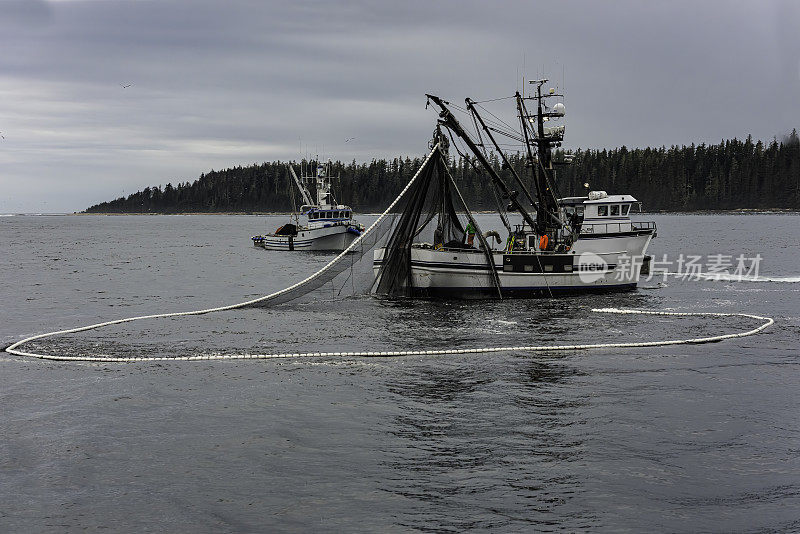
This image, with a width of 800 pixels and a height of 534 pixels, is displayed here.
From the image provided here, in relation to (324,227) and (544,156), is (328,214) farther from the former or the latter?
(544,156)

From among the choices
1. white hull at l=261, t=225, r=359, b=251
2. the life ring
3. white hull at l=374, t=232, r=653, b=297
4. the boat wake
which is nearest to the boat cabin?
white hull at l=261, t=225, r=359, b=251

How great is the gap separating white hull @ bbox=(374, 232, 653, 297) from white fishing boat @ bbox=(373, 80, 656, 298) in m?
0.05

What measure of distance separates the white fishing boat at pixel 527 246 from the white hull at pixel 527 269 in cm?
5

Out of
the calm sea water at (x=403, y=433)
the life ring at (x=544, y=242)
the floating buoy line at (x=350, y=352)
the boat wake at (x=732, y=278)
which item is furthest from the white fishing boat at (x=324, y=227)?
the calm sea water at (x=403, y=433)

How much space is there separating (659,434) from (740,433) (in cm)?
162

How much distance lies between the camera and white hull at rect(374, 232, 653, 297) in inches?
1421

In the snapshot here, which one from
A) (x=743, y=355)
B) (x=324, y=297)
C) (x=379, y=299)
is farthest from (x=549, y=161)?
(x=743, y=355)

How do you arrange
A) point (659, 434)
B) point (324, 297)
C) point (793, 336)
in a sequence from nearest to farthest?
point (659, 434)
point (793, 336)
point (324, 297)

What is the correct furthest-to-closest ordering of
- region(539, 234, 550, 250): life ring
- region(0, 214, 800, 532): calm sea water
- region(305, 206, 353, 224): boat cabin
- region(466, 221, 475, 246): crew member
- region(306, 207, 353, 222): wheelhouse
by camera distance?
region(306, 207, 353, 222): wheelhouse
region(305, 206, 353, 224): boat cabin
region(539, 234, 550, 250): life ring
region(466, 221, 475, 246): crew member
region(0, 214, 800, 532): calm sea water

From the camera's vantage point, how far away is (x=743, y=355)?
22.2 metres

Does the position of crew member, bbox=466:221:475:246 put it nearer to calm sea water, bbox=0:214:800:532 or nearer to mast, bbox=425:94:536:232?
mast, bbox=425:94:536:232

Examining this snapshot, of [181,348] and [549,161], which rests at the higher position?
[549,161]

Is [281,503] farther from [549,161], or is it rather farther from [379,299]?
[549,161]

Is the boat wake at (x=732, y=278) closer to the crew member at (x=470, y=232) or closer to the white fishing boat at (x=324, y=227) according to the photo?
the crew member at (x=470, y=232)
